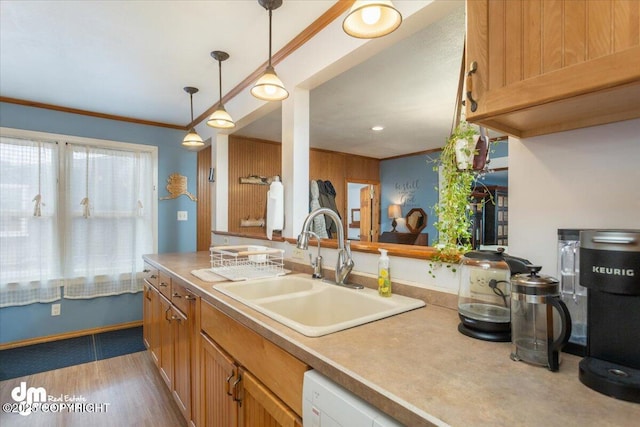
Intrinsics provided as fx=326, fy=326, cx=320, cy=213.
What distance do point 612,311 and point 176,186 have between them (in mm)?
4074

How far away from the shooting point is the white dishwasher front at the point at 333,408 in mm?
639

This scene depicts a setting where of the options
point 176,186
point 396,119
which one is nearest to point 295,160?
point 396,119

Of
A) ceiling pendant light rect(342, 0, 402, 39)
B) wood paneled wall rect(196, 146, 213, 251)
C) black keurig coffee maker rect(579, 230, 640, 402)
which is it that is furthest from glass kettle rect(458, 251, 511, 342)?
wood paneled wall rect(196, 146, 213, 251)

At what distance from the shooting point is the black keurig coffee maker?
2.04 ft

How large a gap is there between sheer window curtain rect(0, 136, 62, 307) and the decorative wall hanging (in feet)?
3.48

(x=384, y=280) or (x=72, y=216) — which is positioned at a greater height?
(x=72, y=216)

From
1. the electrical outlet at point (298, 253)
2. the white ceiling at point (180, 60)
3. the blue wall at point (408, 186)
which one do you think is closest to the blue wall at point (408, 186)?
the blue wall at point (408, 186)

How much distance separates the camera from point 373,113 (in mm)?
3482

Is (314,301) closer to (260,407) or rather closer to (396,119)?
(260,407)

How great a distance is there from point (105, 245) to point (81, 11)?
2.48 m

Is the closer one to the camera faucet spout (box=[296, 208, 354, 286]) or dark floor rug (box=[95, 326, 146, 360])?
faucet spout (box=[296, 208, 354, 286])

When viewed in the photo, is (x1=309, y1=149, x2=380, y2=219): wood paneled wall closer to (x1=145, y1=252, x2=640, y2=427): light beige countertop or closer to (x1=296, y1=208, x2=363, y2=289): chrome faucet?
(x1=296, y1=208, x2=363, y2=289): chrome faucet

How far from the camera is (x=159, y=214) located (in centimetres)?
387

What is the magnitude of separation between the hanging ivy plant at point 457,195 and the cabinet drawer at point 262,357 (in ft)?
2.15
